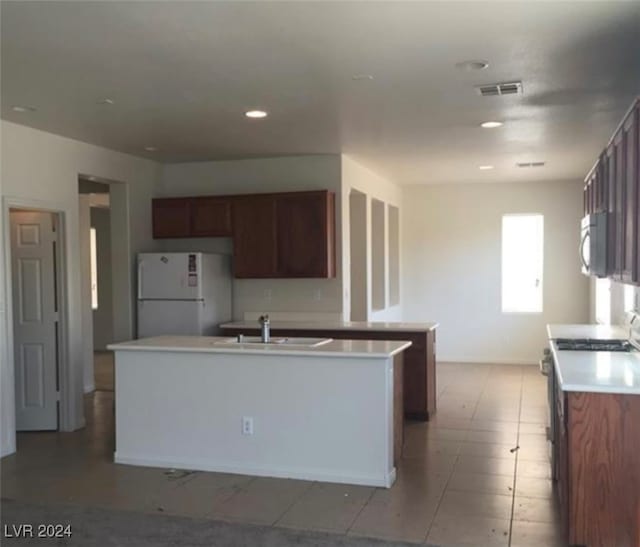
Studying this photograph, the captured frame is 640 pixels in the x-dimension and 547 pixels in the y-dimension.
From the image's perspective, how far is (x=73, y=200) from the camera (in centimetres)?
570

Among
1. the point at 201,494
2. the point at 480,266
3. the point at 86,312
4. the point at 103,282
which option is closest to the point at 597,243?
the point at 201,494

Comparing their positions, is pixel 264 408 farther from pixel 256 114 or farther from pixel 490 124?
pixel 490 124

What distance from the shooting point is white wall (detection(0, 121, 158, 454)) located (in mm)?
4949

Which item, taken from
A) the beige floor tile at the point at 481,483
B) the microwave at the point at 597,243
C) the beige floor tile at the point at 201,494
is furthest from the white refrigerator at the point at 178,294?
the microwave at the point at 597,243

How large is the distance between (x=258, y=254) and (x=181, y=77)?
9.67 ft

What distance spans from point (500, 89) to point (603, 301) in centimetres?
398

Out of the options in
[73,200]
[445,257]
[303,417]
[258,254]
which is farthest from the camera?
[445,257]

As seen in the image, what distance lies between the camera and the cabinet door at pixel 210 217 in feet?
22.1

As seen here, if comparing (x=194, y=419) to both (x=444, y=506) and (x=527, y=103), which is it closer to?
(x=444, y=506)

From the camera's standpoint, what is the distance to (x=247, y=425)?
14.5 feet

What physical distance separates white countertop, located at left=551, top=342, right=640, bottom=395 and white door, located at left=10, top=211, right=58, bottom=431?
13.6ft

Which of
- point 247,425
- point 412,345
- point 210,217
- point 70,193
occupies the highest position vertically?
point 70,193

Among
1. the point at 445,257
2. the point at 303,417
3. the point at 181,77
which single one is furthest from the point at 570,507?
the point at 445,257

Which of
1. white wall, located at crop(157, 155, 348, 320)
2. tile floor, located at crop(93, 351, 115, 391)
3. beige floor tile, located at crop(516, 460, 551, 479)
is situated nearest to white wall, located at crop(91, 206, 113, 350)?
tile floor, located at crop(93, 351, 115, 391)
